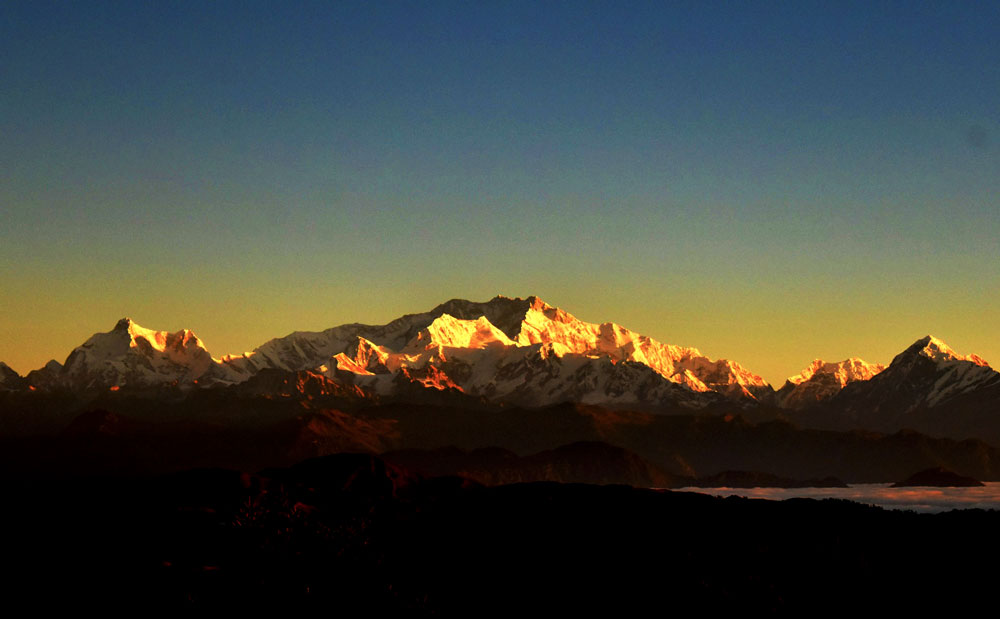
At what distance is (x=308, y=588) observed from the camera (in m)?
199

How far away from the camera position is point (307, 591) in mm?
199250

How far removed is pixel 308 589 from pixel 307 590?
290 centimetres

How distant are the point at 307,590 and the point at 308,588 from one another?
1.10 feet

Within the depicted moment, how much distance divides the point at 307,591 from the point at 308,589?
3334mm

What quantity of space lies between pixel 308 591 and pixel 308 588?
1399 mm

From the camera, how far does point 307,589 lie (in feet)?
650

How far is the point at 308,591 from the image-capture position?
648ft

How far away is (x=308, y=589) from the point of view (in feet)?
643

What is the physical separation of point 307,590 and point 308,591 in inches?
51.2

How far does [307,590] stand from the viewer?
198875mm

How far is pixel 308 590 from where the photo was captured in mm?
196375

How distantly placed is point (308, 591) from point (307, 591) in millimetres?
1709

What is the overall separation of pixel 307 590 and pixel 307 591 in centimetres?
45
